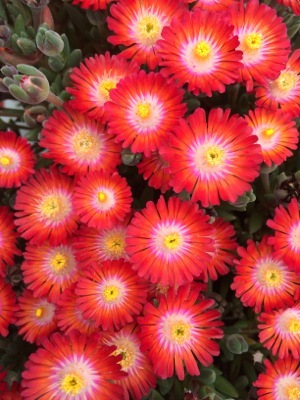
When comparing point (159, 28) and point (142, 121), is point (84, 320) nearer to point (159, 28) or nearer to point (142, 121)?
point (142, 121)

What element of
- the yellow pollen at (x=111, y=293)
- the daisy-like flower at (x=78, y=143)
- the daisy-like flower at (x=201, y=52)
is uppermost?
the daisy-like flower at (x=201, y=52)

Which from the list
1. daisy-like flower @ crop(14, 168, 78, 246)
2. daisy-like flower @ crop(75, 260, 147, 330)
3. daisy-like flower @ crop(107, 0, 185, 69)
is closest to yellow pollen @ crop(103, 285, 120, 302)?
daisy-like flower @ crop(75, 260, 147, 330)

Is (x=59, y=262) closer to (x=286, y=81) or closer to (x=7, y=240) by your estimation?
(x=7, y=240)

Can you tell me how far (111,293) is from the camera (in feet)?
2.52

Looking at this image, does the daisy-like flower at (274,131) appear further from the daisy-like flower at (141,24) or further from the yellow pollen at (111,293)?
the yellow pollen at (111,293)

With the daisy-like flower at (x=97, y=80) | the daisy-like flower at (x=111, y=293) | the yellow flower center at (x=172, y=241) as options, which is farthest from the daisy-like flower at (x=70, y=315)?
the daisy-like flower at (x=97, y=80)

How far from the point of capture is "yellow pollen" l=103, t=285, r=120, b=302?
0.77 meters

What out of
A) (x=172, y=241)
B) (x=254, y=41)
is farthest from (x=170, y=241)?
(x=254, y=41)

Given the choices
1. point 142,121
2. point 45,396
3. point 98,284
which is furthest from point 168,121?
point 45,396

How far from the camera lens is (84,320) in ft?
2.63

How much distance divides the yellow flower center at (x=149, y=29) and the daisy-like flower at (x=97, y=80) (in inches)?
1.8

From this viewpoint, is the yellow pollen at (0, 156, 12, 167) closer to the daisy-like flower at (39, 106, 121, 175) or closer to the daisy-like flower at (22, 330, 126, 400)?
the daisy-like flower at (39, 106, 121, 175)

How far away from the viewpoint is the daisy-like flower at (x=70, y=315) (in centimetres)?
79

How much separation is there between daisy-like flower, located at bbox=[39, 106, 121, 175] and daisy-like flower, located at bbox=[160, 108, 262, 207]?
0.12m
